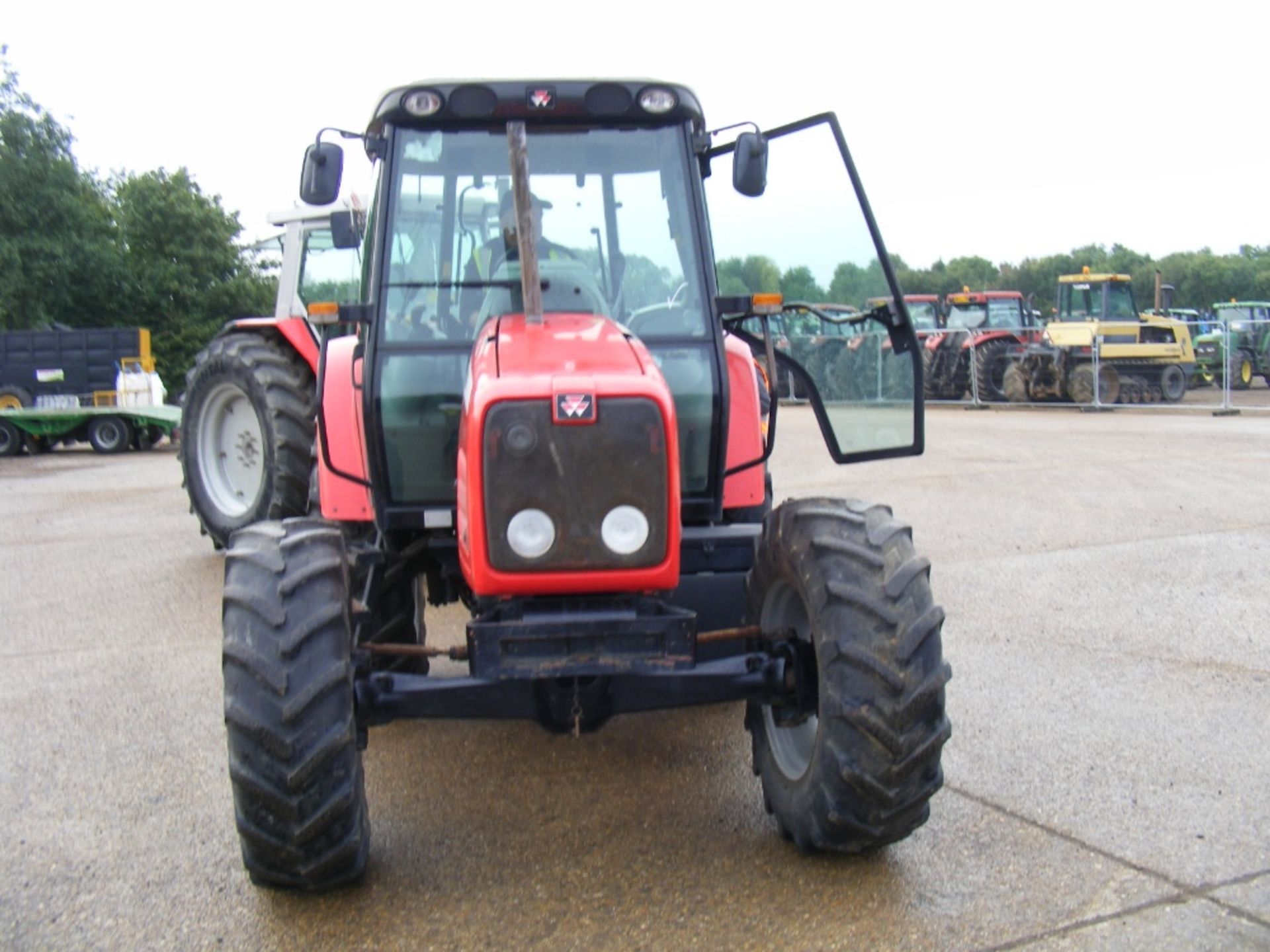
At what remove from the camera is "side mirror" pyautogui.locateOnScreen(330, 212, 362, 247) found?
612cm

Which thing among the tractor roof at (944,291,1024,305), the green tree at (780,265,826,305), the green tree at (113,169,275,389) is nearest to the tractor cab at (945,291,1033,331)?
the tractor roof at (944,291,1024,305)

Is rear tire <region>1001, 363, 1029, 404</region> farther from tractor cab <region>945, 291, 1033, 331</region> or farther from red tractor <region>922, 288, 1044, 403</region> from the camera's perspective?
tractor cab <region>945, 291, 1033, 331</region>

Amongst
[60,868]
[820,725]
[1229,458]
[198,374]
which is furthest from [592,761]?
[1229,458]

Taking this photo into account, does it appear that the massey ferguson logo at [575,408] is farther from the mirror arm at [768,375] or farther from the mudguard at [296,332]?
the mudguard at [296,332]

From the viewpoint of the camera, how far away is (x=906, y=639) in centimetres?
Result: 377

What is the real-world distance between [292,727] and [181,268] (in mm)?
50726

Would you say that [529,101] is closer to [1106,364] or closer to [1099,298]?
[1106,364]

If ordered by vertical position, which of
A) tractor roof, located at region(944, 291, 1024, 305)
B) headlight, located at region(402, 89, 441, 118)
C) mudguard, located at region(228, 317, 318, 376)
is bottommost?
mudguard, located at region(228, 317, 318, 376)

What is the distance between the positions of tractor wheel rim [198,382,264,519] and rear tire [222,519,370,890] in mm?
6346

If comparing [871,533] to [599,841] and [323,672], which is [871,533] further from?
[323,672]

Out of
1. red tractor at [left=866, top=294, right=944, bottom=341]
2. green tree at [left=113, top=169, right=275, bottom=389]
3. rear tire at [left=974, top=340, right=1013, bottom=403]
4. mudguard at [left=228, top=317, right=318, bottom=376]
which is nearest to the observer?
mudguard at [left=228, top=317, right=318, bottom=376]

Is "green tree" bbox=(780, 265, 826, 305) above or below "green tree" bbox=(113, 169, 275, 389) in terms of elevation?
below

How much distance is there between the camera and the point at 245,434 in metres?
10.1

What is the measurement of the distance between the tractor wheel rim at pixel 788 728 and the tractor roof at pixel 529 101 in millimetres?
1774
